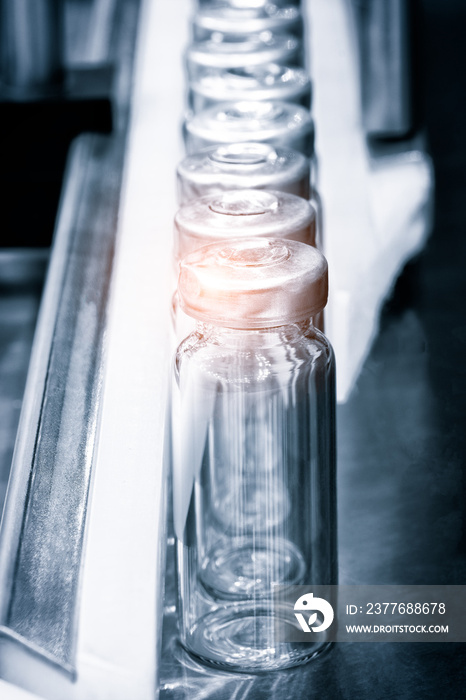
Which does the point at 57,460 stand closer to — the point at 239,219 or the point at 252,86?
the point at 239,219

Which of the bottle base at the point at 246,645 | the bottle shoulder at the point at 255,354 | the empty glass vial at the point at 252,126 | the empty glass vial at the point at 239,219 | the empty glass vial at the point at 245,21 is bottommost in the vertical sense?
the bottle base at the point at 246,645

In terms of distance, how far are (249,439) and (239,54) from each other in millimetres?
347

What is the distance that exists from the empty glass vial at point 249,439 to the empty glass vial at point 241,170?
0.12 m

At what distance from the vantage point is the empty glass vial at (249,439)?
0.41m

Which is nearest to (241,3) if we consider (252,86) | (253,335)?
(252,86)

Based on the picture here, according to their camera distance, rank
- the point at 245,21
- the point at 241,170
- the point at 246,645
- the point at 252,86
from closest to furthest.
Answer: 1. the point at 246,645
2. the point at 241,170
3. the point at 252,86
4. the point at 245,21

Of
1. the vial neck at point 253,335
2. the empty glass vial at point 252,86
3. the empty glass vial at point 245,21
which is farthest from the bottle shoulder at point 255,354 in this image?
the empty glass vial at point 245,21

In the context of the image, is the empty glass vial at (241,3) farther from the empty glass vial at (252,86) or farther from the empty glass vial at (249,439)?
the empty glass vial at (249,439)

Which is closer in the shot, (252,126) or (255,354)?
(255,354)

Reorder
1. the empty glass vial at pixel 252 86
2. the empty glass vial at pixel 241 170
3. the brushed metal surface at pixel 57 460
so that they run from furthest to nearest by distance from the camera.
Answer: the empty glass vial at pixel 252 86 → the empty glass vial at pixel 241 170 → the brushed metal surface at pixel 57 460

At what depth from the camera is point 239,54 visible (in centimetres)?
75

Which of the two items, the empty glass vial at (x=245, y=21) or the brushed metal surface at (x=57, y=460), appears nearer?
the brushed metal surface at (x=57, y=460)

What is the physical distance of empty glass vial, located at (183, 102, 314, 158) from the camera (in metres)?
0.61

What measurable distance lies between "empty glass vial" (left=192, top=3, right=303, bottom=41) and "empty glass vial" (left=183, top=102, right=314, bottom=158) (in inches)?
8.5
